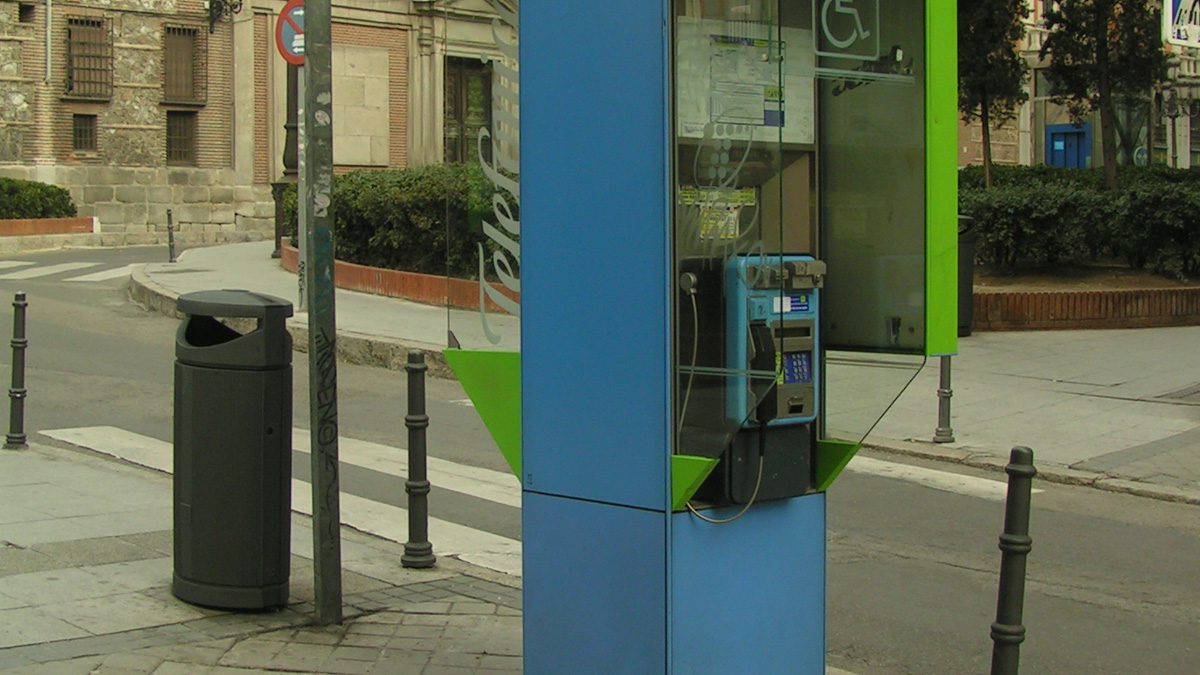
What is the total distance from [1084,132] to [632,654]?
130 feet

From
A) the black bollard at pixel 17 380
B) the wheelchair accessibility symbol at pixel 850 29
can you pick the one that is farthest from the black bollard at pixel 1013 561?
the black bollard at pixel 17 380

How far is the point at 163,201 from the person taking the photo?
1356 inches

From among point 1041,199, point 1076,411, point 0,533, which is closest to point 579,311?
point 0,533

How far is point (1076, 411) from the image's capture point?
11.7m

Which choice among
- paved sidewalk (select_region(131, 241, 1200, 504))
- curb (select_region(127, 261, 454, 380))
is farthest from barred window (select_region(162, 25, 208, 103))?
curb (select_region(127, 261, 454, 380))

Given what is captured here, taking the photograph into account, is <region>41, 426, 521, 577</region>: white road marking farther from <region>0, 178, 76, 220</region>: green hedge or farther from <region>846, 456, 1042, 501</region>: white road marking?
<region>0, 178, 76, 220</region>: green hedge

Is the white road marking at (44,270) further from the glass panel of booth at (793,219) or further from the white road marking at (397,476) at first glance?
the glass panel of booth at (793,219)

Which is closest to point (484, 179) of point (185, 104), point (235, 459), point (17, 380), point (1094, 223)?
point (235, 459)

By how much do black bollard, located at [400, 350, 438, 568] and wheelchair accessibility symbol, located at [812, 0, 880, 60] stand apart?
286 centimetres

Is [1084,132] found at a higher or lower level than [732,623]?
higher

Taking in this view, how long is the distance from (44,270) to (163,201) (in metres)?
12.3

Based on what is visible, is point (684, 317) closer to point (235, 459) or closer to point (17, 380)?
point (235, 459)

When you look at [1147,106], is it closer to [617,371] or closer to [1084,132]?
[1084,132]

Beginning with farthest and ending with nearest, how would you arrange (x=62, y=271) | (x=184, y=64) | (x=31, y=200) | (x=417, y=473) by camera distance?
(x=184, y=64) → (x=31, y=200) → (x=62, y=271) → (x=417, y=473)
